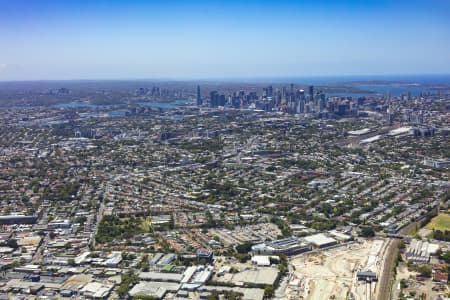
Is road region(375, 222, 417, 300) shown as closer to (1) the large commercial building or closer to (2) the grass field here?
(2) the grass field

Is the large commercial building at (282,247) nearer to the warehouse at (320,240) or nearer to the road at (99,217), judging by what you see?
the warehouse at (320,240)

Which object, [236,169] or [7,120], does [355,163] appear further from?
[7,120]

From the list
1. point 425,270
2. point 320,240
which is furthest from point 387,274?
point 320,240

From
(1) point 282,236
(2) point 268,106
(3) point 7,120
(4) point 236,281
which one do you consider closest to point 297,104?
(2) point 268,106

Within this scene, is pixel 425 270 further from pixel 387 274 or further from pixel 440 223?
pixel 440 223

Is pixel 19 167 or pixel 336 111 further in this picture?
pixel 336 111

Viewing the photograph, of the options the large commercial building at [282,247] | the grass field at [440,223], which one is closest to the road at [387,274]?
the grass field at [440,223]
